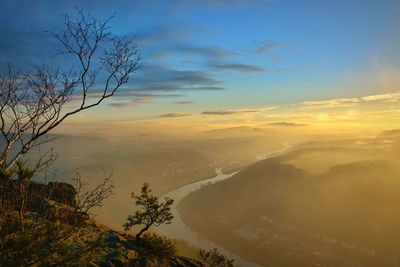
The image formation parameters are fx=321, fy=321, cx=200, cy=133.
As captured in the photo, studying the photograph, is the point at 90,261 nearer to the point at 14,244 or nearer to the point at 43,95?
the point at 14,244

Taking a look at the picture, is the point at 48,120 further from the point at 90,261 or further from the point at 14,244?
the point at 90,261

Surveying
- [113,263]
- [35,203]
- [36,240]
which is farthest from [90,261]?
[35,203]

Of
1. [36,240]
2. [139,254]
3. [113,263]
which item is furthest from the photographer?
[139,254]

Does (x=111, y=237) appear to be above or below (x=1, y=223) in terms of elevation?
below

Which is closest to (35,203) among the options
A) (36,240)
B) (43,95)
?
(36,240)

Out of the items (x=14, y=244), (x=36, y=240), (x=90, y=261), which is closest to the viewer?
(x=14, y=244)

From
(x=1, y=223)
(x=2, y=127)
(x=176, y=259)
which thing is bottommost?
(x=176, y=259)

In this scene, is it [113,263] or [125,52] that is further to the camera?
[113,263]

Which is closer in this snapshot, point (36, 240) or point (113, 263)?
point (36, 240)

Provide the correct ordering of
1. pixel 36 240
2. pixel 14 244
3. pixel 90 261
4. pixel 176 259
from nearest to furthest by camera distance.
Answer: pixel 14 244 → pixel 36 240 → pixel 90 261 → pixel 176 259
